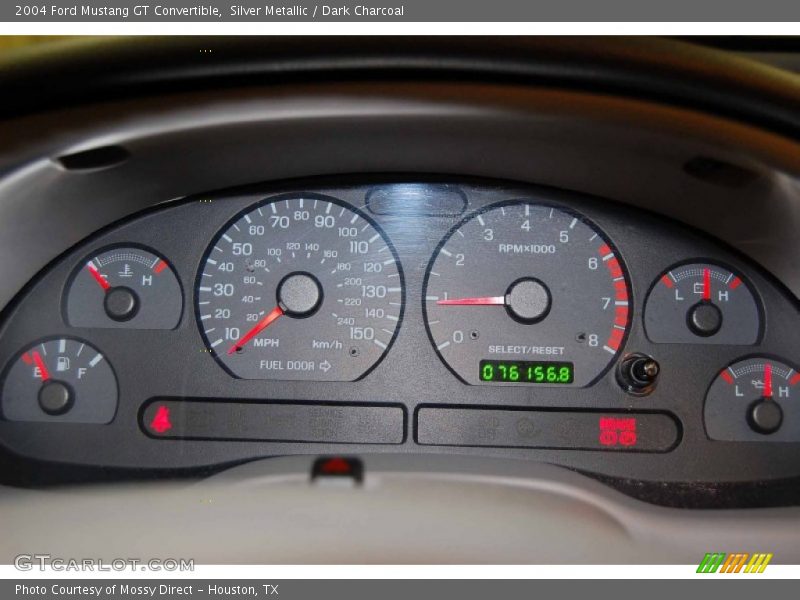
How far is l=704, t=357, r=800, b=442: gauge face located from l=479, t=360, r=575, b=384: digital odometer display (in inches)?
15.7

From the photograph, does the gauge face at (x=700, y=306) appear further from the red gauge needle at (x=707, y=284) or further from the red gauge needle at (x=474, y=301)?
the red gauge needle at (x=474, y=301)

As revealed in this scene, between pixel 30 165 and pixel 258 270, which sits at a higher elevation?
pixel 30 165

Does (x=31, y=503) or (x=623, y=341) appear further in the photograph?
(x=623, y=341)

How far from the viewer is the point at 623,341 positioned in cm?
238

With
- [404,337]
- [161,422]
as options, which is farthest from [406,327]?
[161,422]

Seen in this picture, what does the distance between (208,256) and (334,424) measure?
585 mm

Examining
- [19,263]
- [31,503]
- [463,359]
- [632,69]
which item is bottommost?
[31,503]

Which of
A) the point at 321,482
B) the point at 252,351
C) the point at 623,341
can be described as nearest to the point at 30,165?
the point at 252,351

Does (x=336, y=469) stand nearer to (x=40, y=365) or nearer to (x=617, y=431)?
(x=617, y=431)

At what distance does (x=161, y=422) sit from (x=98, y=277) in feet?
1.45

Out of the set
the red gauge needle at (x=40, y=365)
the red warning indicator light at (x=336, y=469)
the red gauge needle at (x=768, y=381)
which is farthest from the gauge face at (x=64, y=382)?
the red gauge needle at (x=768, y=381)

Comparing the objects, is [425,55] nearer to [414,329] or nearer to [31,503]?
[414,329]

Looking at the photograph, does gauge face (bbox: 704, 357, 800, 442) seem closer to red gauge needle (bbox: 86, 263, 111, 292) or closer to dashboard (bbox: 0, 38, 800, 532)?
dashboard (bbox: 0, 38, 800, 532)

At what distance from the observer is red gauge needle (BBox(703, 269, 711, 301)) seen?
2393mm
